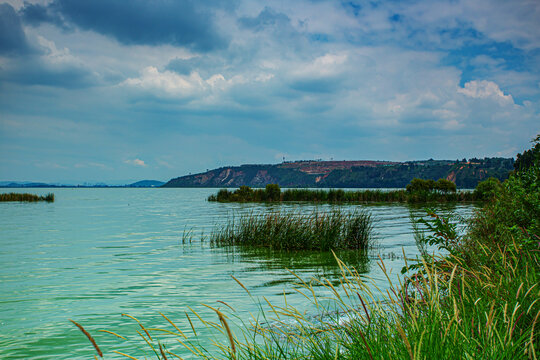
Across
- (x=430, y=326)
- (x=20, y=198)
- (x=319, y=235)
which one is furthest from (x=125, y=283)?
(x=20, y=198)

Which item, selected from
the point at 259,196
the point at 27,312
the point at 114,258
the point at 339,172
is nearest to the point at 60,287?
the point at 27,312

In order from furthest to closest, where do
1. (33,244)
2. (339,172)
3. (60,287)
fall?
(339,172)
(33,244)
(60,287)

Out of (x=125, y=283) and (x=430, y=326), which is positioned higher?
(x=430, y=326)

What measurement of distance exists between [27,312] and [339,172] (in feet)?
473

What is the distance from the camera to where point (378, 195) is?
142ft

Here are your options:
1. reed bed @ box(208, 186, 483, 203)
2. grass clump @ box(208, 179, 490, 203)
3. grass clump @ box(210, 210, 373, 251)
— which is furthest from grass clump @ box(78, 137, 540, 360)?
reed bed @ box(208, 186, 483, 203)

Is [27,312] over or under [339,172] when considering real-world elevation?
under

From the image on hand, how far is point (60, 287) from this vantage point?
9602 mm

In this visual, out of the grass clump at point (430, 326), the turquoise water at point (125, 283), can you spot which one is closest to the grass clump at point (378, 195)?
the turquoise water at point (125, 283)

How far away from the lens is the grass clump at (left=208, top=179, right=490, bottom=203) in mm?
40406

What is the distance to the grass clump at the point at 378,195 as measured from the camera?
1591 inches

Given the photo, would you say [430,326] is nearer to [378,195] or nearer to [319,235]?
[319,235]

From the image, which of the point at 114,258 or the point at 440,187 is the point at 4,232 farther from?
the point at 440,187

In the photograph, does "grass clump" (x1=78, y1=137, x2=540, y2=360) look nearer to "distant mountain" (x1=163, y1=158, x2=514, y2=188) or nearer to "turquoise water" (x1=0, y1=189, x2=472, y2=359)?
"turquoise water" (x1=0, y1=189, x2=472, y2=359)
